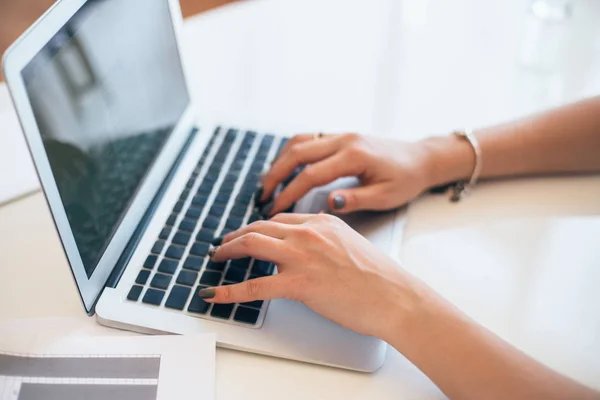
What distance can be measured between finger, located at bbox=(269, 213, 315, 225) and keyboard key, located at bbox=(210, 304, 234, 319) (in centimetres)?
11

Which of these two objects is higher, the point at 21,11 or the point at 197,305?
the point at 197,305

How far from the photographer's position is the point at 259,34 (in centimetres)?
109

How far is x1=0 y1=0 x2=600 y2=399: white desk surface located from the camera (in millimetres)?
589

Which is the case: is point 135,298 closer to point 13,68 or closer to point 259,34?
point 13,68

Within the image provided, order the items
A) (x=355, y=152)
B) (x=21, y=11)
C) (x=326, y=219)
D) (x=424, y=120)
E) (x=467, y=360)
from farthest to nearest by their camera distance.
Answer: (x=21, y=11) → (x=424, y=120) → (x=355, y=152) → (x=326, y=219) → (x=467, y=360)

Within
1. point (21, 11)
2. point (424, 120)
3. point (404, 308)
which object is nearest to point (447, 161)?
point (424, 120)

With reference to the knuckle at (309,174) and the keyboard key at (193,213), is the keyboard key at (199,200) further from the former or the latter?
the knuckle at (309,174)

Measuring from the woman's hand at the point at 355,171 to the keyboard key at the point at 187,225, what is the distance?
94 mm

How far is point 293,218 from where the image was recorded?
0.66 meters

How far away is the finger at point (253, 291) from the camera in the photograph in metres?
0.59

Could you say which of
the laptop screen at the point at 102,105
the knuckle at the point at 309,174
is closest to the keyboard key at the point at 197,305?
the laptop screen at the point at 102,105

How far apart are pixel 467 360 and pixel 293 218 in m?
0.23

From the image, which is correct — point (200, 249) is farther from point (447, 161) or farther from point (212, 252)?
point (447, 161)

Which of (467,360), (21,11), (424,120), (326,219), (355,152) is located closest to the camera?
(467,360)
